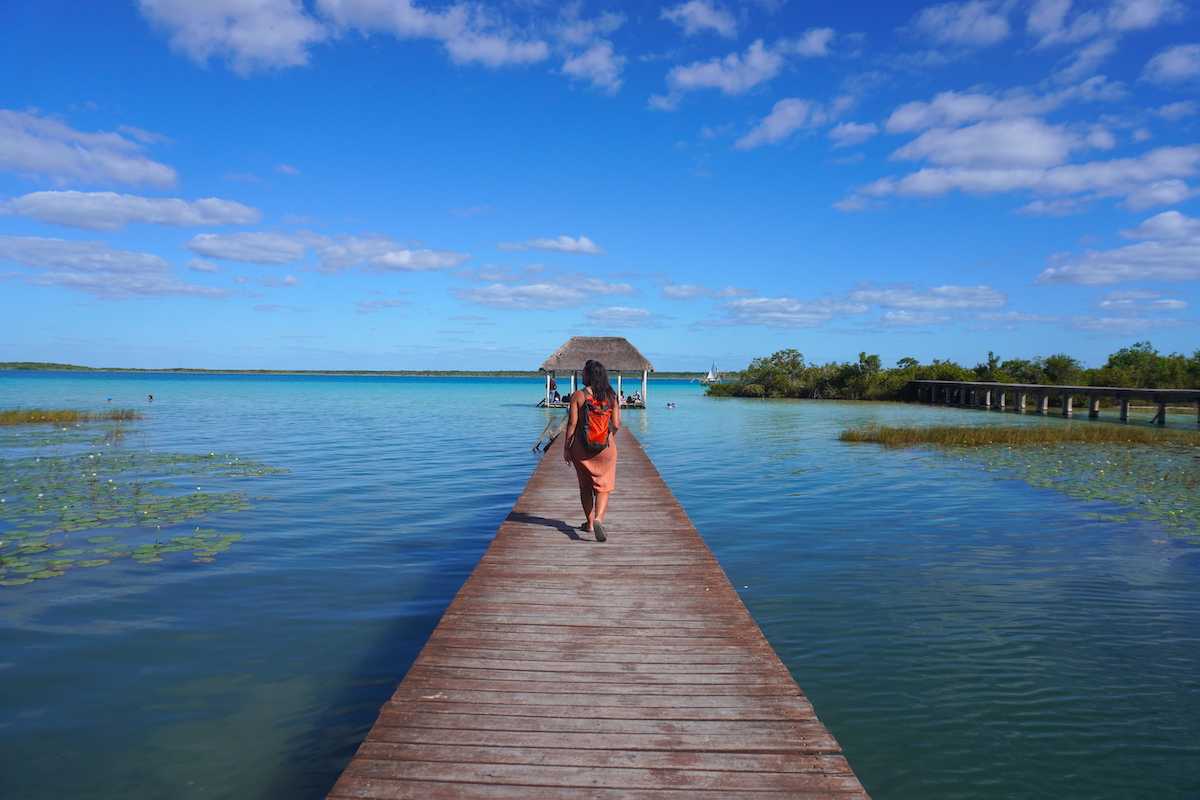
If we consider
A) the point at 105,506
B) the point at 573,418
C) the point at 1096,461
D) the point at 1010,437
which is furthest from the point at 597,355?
the point at 573,418

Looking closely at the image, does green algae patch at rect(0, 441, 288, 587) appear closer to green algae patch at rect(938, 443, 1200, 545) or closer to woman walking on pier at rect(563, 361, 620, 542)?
woman walking on pier at rect(563, 361, 620, 542)

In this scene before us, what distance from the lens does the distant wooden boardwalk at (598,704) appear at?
2936 millimetres

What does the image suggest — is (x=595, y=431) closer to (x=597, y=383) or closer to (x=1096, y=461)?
(x=597, y=383)

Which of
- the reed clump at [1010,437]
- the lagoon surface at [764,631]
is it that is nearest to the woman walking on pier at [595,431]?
the lagoon surface at [764,631]

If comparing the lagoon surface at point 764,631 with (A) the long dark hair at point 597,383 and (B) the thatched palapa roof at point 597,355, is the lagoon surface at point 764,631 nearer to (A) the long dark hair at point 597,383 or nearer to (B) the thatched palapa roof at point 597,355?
(A) the long dark hair at point 597,383

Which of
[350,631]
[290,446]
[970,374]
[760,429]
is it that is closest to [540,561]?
[350,631]

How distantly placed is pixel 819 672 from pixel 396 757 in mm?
3687

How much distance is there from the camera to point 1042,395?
35906 mm

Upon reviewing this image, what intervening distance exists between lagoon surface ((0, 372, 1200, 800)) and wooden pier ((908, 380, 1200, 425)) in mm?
21584

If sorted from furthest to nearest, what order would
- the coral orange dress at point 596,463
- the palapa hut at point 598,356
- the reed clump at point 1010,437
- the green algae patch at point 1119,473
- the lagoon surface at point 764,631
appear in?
the palapa hut at point 598,356
the reed clump at point 1010,437
the green algae patch at point 1119,473
the coral orange dress at point 596,463
the lagoon surface at point 764,631

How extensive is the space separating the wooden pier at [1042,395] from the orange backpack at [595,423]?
1188 inches

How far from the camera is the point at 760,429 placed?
2644 centimetres

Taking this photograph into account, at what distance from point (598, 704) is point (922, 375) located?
54231mm

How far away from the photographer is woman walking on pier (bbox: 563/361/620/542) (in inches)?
264
